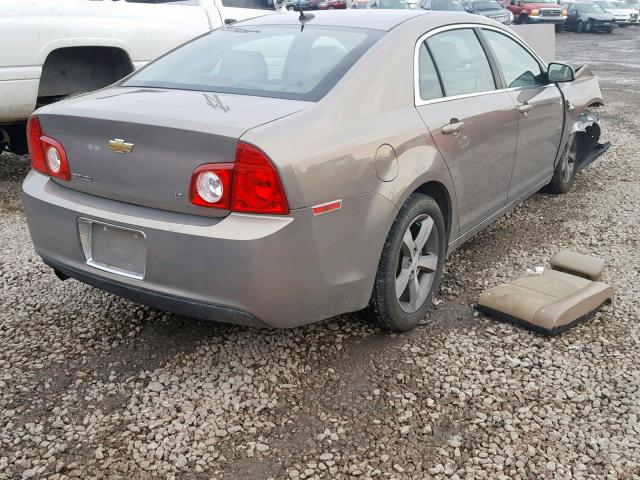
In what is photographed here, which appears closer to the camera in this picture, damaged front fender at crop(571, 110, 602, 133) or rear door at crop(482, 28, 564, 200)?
rear door at crop(482, 28, 564, 200)

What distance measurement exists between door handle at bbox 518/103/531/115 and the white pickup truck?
136 inches

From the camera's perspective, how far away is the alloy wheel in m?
Result: 3.27

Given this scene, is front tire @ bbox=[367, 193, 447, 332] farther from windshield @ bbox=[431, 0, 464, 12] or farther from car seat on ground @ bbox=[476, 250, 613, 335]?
windshield @ bbox=[431, 0, 464, 12]

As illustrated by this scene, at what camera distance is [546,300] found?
139 inches

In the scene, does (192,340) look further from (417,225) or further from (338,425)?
(417,225)

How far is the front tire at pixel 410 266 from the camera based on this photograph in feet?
10.1

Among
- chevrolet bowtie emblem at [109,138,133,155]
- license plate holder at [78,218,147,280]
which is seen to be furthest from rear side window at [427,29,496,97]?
license plate holder at [78,218,147,280]

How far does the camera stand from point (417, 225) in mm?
3338

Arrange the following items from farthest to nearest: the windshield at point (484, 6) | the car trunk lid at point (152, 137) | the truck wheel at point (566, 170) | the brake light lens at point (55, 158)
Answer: the windshield at point (484, 6)
the truck wheel at point (566, 170)
the brake light lens at point (55, 158)
the car trunk lid at point (152, 137)

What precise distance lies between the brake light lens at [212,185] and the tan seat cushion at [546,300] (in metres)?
1.73

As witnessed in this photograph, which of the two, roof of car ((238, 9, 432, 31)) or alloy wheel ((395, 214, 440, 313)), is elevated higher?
roof of car ((238, 9, 432, 31))

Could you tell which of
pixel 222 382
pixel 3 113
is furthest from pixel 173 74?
pixel 3 113

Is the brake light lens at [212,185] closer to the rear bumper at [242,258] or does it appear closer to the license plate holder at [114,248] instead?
the rear bumper at [242,258]

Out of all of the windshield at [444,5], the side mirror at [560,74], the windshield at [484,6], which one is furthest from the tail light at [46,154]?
the windshield at [484,6]
